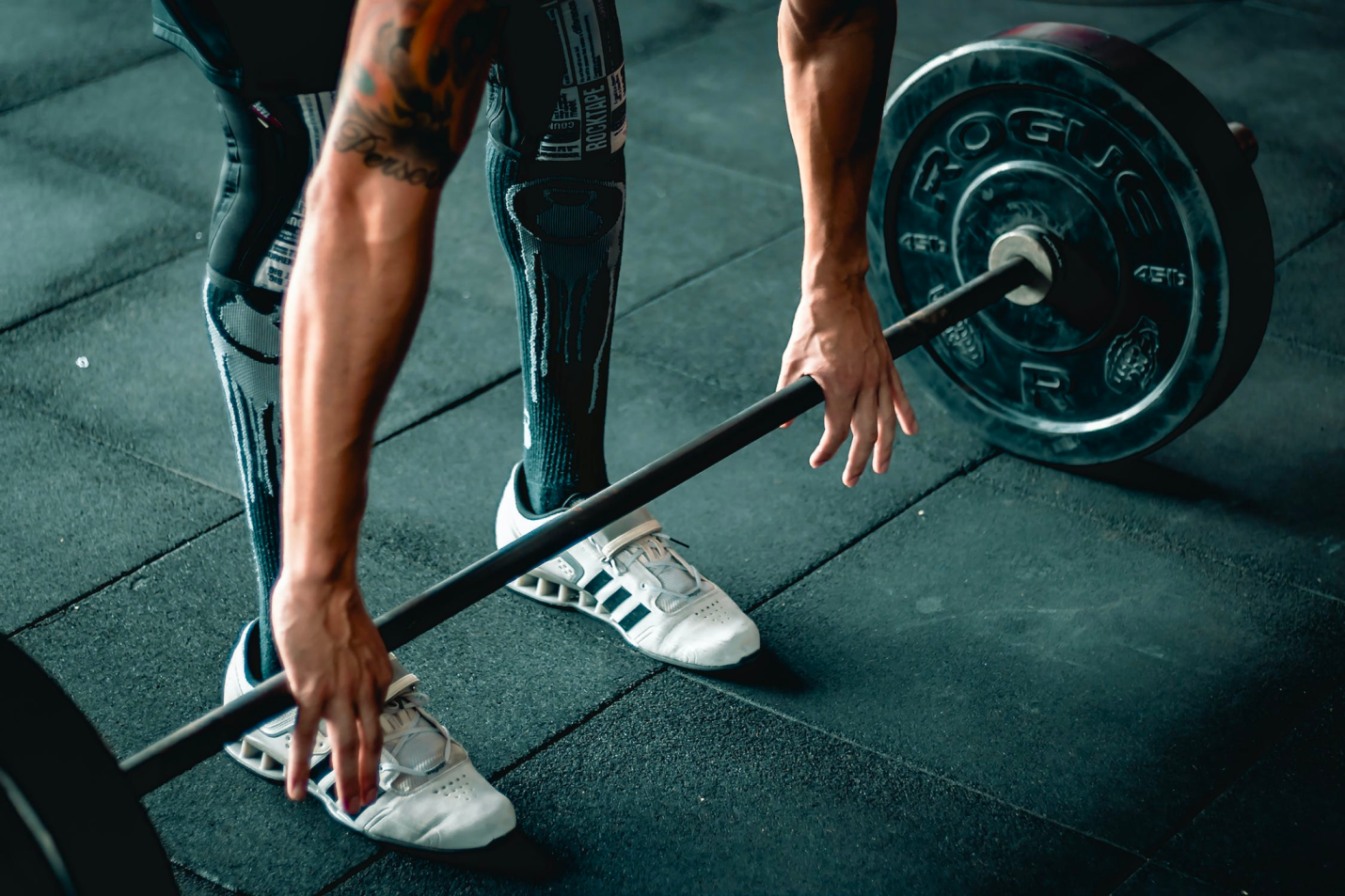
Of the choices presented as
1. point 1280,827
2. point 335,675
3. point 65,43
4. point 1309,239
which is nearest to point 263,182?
point 335,675

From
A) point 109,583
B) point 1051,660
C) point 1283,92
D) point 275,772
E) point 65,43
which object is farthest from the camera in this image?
point 65,43

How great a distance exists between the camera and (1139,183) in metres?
1.57

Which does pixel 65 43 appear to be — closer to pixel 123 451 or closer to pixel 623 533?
pixel 123 451

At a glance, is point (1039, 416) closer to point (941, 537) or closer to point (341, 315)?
point (941, 537)

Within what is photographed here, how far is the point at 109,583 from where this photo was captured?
1.61m

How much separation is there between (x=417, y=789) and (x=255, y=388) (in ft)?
1.29

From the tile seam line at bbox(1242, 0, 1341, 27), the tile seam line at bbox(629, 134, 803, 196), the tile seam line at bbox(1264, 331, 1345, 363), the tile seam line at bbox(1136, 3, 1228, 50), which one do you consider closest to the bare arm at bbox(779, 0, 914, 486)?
the tile seam line at bbox(1264, 331, 1345, 363)

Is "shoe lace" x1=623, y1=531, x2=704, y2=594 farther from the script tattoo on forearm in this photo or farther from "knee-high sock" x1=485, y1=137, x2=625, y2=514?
the script tattoo on forearm

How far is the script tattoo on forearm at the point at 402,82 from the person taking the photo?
0.83 metres

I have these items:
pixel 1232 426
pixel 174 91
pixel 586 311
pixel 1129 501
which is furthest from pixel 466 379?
pixel 174 91

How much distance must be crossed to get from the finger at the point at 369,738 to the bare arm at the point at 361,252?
0.06 feet

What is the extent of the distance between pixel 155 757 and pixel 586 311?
0.65 metres

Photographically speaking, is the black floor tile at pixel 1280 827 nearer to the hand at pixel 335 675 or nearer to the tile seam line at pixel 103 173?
the hand at pixel 335 675

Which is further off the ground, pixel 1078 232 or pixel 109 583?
pixel 1078 232
